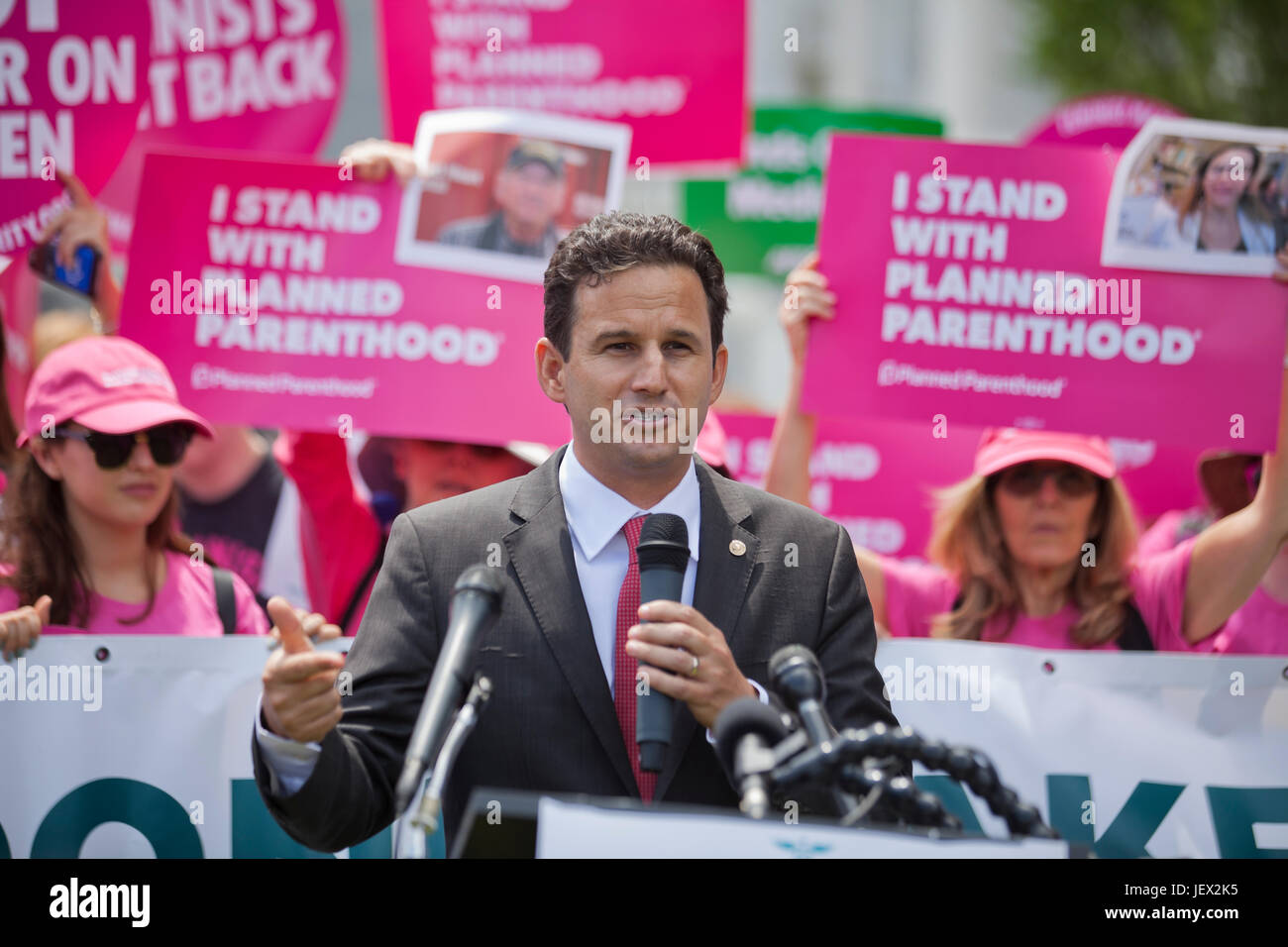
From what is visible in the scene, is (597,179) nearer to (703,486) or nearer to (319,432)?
(319,432)

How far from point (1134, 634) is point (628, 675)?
2077 mm

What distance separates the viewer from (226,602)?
155 inches

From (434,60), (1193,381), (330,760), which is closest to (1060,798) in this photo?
(1193,381)

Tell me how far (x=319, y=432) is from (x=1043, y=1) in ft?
34.8

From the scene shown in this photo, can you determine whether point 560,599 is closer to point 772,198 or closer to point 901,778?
point 901,778

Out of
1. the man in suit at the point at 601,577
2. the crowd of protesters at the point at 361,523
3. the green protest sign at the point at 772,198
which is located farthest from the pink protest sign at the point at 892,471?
the man in suit at the point at 601,577

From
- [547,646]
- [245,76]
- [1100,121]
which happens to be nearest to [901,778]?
[547,646]

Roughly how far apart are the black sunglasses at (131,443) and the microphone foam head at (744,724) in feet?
7.71

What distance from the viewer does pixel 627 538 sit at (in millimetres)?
2736

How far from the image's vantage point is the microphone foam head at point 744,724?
2.09m

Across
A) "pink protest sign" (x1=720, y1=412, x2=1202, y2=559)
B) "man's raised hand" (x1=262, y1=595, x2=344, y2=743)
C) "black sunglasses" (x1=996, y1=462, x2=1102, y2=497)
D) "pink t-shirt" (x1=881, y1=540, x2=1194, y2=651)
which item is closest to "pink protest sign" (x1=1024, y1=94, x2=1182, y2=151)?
"pink protest sign" (x1=720, y1=412, x2=1202, y2=559)

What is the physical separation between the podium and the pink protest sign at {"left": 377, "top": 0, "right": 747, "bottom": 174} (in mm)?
4224

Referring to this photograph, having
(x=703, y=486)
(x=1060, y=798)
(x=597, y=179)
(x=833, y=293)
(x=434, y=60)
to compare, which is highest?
(x=434, y=60)
